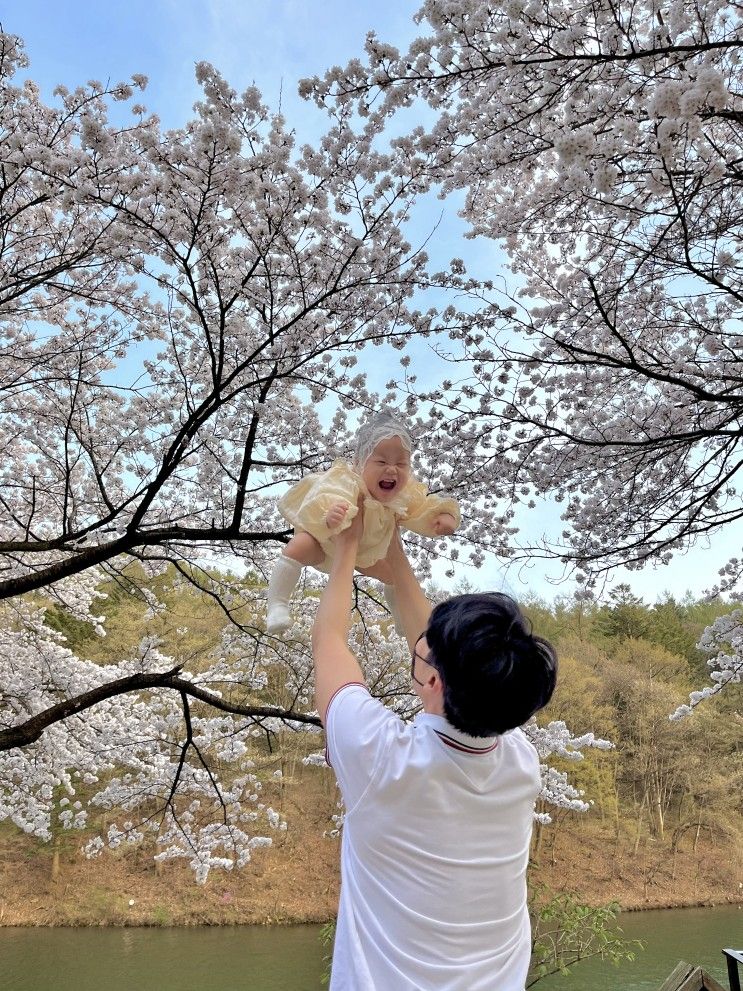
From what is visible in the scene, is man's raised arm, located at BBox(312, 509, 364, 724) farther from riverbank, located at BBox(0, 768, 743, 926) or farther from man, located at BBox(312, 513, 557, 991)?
riverbank, located at BBox(0, 768, 743, 926)

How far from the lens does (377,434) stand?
140 cm

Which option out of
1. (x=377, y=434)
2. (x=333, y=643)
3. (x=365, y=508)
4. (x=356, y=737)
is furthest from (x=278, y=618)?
(x=356, y=737)

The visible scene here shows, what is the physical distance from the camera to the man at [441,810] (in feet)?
2.50

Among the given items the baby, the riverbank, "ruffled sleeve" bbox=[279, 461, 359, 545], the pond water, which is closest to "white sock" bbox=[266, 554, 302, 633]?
the baby

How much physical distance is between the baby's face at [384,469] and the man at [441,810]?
565 mm

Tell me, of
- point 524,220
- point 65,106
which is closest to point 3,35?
point 65,106

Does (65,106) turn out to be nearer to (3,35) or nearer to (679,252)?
(3,35)

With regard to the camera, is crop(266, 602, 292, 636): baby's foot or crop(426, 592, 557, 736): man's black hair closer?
crop(426, 592, 557, 736): man's black hair

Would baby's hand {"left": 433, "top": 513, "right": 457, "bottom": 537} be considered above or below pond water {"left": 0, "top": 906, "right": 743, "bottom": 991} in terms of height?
above

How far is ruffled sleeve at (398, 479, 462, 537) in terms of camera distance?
1.46 m

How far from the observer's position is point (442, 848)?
78 cm

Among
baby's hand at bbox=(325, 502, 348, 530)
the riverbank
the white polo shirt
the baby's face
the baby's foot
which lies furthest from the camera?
the riverbank

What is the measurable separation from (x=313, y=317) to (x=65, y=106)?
5.17 feet

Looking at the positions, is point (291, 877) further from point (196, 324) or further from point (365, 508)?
point (365, 508)
